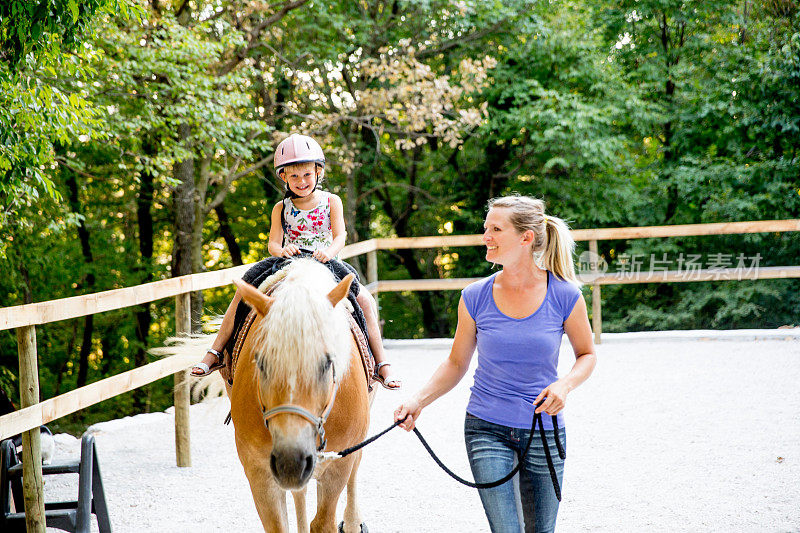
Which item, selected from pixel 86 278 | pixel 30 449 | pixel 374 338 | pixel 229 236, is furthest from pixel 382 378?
pixel 229 236

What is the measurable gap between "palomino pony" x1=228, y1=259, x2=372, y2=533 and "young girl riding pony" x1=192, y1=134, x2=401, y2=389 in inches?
14.2

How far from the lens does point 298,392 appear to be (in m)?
2.21

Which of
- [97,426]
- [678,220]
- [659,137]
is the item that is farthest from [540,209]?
[659,137]

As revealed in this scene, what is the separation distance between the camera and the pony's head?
2131mm

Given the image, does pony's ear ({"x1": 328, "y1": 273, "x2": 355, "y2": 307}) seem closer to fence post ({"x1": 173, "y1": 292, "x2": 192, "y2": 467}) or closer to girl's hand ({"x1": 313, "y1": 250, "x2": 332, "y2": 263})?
girl's hand ({"x1": 313, "y1": 250, "x2": 332, "y2": 263})

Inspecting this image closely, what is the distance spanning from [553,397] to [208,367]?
1672mm

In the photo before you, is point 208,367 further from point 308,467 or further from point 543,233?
point 543,233

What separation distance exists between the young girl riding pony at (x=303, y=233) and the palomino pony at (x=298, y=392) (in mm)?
362

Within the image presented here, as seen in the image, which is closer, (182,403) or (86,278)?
(182,403)

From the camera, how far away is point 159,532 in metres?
3.88

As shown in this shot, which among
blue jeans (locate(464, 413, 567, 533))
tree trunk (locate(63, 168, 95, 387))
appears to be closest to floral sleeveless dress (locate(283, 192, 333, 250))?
blue jeans (locate(464, 413, 567, 533))

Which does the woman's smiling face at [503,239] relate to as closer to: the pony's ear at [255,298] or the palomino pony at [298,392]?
the palomino pony at [298,392]

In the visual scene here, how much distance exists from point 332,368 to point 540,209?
931 mm

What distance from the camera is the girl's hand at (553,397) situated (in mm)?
2195
